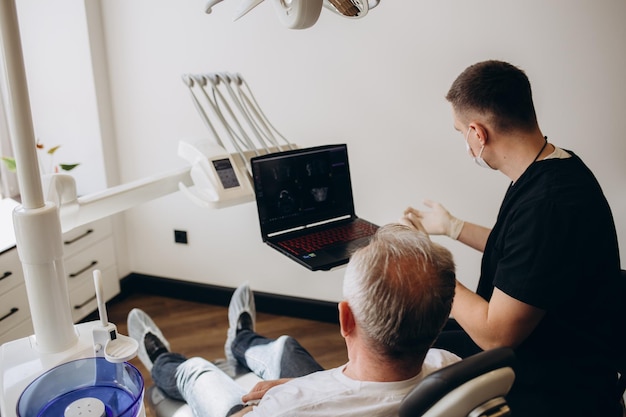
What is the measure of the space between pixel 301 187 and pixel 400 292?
2.77ft

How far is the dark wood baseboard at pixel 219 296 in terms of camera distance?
2.73 m

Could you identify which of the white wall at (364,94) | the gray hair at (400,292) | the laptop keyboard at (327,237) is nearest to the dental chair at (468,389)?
the gray hair at (400,292)

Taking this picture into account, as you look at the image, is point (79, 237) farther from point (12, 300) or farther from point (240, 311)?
point (240, 311)

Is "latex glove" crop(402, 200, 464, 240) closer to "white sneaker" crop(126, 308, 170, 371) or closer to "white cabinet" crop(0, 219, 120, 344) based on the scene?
"white sneaker" crop(126, 308, 170, 371)

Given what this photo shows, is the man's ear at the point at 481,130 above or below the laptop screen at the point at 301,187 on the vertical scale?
above

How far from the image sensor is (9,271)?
2.17 metres

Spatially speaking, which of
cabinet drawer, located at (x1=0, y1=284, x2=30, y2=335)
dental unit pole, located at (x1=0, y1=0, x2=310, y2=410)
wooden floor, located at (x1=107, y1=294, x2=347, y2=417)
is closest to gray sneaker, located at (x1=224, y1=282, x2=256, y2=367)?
wooden floor, located at (x1=107, y1=294, x2=347, y2=417)

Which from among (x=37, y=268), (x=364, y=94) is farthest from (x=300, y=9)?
(x=364, y=94)

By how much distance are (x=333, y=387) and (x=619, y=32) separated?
182cm

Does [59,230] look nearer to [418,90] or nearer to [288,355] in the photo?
[288,355]

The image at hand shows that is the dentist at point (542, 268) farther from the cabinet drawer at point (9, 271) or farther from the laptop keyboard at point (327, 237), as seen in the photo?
the cabinet drawer at point (9, 271)

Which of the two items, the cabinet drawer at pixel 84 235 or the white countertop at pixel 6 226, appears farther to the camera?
the cabinet drawer at pixel 84 235

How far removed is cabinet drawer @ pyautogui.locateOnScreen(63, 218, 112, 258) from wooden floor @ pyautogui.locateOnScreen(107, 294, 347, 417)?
41 cm

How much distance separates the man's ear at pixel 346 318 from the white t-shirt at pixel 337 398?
0.35ft
